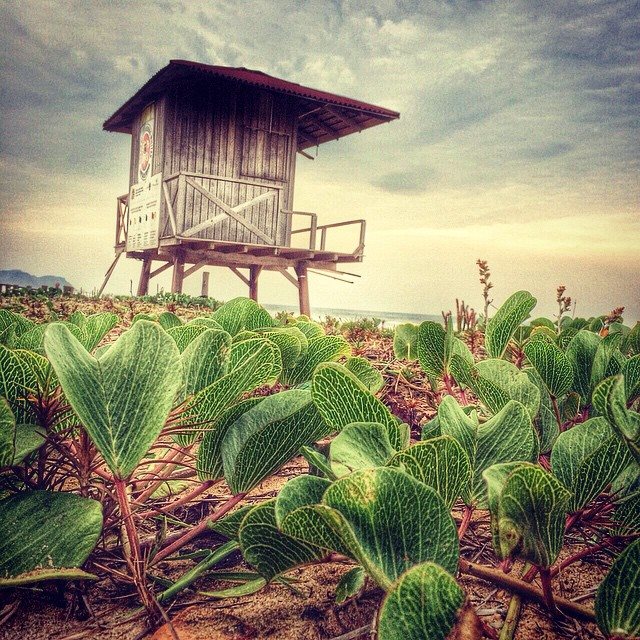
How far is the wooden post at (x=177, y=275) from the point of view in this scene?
39.9 feet

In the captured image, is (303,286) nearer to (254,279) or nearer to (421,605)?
(254,279)

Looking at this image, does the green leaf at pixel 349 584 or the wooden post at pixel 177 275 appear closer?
the green leaf at pixel 349 584

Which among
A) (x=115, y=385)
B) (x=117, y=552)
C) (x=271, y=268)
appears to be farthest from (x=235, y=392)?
(x=271, y=268)

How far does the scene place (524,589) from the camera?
58cm

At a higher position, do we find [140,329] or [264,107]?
[264,107]

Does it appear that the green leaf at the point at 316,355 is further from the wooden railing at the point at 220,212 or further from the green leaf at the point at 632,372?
the wooden railing at the point at 220,212

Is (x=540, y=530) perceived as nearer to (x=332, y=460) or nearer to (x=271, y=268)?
(x=332, y=460)

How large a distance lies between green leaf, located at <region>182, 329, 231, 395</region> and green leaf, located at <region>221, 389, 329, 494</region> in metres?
0.07

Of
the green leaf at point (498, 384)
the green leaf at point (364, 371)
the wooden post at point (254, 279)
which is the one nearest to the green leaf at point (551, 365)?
the green leaf at point (498, 384)

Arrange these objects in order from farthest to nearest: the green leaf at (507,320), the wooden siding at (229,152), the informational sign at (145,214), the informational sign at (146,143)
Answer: the informational sign at (146,143)
the informational sign at (145,214)
the wooden siding at (229,152)
the green leaf at (507,320)

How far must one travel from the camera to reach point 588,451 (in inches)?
24.4

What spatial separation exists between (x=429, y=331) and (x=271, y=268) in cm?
1307

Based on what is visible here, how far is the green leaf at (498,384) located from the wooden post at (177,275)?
11.7 metres

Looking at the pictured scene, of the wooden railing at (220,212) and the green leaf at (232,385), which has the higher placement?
the wooden railing at (220,212)
